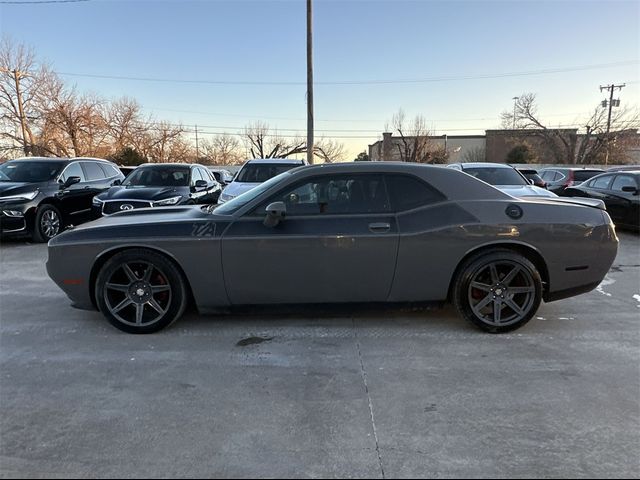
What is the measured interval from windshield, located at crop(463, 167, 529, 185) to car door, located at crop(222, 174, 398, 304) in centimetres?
605

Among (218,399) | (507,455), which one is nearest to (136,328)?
(218,399)

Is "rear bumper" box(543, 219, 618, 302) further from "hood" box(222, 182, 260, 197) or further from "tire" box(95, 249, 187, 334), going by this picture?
"hood" box(222, 182, 260, 197)

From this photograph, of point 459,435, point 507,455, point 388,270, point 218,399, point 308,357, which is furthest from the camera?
point 388,270

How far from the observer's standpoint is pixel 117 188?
9539 mm

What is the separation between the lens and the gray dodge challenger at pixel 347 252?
154 inches

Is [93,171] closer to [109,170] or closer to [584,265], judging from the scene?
[109,170]

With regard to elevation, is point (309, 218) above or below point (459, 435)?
above

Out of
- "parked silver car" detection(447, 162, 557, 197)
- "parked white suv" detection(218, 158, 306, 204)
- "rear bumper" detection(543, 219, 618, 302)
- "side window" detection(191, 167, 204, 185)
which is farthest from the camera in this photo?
"side window" detection(191, 167, 204, 185)

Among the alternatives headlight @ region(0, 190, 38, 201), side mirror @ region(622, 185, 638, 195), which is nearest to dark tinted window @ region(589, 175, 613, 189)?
side mirror @ region(622, 185, 638, 195)

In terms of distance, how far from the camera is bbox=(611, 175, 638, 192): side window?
9875 mm

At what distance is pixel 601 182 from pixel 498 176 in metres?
3.51

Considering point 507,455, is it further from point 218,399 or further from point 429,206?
point 429,206

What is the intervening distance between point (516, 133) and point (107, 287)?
2152 inches

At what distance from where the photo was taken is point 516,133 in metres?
51.1
